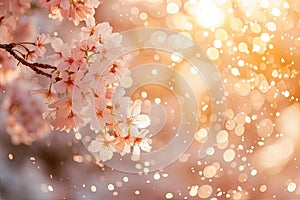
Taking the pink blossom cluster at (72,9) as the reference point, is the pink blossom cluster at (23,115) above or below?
below

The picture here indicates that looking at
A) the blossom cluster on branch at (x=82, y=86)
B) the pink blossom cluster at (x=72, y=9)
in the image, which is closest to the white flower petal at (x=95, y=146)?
the blossom cluster on branch at (x=82, y=86)

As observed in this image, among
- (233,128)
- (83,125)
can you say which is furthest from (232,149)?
(83,125)

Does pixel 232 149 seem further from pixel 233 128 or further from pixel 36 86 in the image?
pixel 36 86

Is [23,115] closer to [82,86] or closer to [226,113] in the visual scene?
[82,86]

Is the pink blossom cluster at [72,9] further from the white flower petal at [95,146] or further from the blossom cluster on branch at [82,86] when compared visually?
the white flower petal at [95,146]

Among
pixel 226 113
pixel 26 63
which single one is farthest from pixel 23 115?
pixel 226 113

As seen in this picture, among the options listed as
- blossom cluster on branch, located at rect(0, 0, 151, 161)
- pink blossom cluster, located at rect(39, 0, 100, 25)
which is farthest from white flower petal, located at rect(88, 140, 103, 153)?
pink blossom cluster, located at rect(39, 0, 100, 25)

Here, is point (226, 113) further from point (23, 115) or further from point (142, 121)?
point (23, 115)
